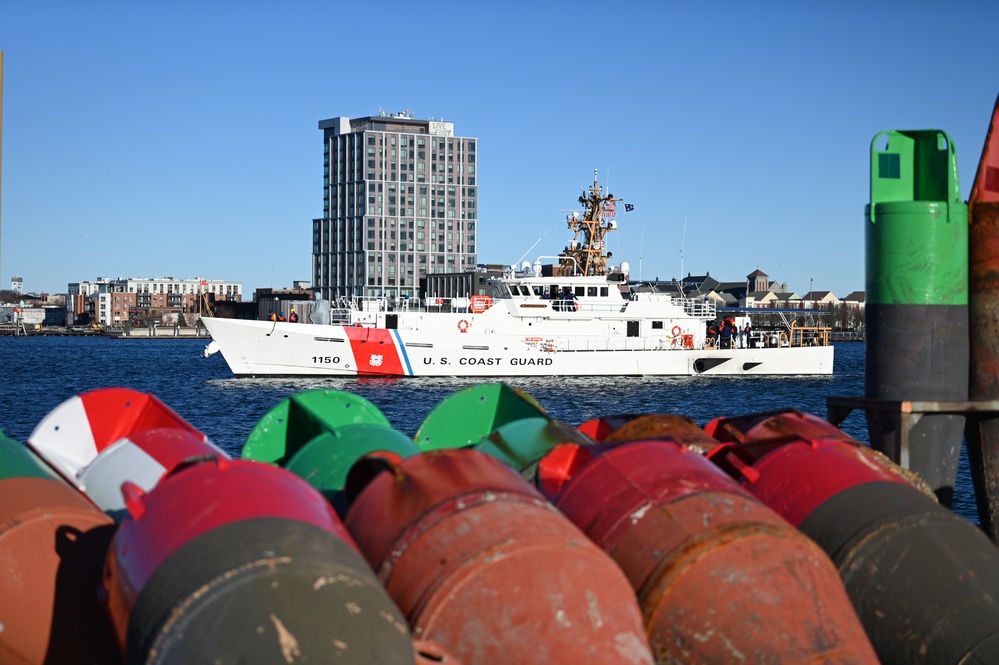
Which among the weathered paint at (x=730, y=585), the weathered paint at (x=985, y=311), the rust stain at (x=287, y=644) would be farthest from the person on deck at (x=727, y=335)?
the rust stain at (x=287, y=644)

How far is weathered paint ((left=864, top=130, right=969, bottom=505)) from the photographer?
272 inches

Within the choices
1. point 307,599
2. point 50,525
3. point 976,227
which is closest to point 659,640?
point 307,599

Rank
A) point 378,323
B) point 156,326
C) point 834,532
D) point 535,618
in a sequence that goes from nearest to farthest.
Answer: point 535,618 < point 834,532 < point 378,323 < point 156,326

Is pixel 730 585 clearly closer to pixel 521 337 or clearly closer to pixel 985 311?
pixel 985 311

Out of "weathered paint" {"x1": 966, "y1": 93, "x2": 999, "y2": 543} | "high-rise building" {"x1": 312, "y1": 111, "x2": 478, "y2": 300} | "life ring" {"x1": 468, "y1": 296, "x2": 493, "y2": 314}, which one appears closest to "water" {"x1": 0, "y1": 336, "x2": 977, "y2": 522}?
"life ring" {"x1": 468, "y1": 296, "x2": 493, "y2": 314}

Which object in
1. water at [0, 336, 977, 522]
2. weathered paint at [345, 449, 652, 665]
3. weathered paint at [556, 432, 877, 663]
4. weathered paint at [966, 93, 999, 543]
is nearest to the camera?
weathered paint at [345, 449, 652, 665]

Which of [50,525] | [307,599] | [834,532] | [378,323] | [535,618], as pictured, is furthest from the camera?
[378,323]

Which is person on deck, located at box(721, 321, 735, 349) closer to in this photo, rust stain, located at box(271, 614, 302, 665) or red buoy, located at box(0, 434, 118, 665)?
red buoy, located at box(0, 434, 118, 665)

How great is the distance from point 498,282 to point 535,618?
41.0 metres

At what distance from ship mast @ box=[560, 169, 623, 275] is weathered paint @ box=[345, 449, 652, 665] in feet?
144

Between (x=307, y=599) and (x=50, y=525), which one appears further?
(x=50, y=525)

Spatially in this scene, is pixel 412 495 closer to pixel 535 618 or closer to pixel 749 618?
pixel 535 618

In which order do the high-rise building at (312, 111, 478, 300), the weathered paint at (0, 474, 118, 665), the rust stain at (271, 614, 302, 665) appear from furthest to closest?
the high-rise building at (312, 111, 478, 300)
the weathered paint at (0, 474, 118, 665)
the rust stain at (271, 614, 302, 665)

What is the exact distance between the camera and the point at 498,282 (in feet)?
147
